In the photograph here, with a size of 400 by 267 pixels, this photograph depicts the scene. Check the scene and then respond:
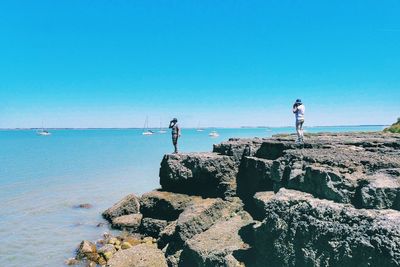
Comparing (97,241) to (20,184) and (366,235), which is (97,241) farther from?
(20,184)

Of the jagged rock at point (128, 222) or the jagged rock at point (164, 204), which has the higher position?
the jagged rock at point (164, 204)

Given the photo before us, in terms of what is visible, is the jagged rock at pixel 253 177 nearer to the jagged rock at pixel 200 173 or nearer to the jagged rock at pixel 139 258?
the jagged rock at pixel 200 173

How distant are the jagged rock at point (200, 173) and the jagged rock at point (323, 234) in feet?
22.6

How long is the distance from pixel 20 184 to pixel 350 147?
111ft

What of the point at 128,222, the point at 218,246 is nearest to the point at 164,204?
the point at 128,222

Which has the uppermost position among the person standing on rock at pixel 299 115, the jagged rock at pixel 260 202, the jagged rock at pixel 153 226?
the person standing on rock at pixel 299 115

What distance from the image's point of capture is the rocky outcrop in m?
8.24

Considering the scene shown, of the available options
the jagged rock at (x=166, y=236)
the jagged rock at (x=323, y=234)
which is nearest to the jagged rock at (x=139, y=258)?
the jagged rock at (x=166, y=236)

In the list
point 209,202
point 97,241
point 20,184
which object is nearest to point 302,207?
point 209,202

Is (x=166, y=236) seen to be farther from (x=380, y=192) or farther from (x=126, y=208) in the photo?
(x=380, y=192)

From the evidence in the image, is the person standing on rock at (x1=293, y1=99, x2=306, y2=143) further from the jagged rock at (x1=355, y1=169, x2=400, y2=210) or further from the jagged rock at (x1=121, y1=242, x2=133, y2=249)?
the jagged rock at (x1=121, y1=242, x2=133, y2=249)

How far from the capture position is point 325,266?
829 centimetres

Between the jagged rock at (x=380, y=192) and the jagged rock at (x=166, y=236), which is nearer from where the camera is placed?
the jagged rock at (x=380, y=192)

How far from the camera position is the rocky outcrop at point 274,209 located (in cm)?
824
